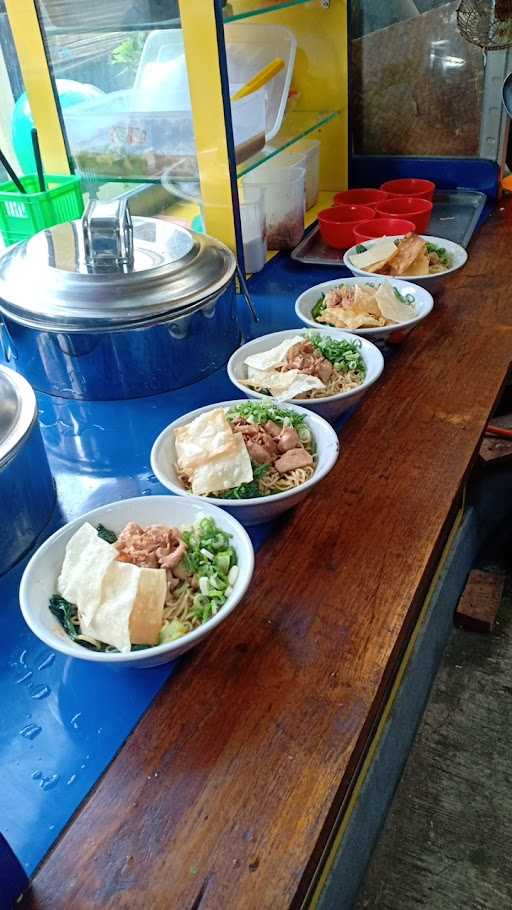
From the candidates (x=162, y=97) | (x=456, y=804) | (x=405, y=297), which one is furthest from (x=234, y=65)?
(x=456, y=804)

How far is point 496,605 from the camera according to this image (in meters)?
1.66

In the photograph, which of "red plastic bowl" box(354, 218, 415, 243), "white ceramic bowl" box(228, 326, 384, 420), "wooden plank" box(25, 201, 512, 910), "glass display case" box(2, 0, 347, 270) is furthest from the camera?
"red plastic bowl" box(354, 218, 415, 243)

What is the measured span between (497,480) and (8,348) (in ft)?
3.79

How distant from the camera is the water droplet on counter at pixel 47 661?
2.51ft

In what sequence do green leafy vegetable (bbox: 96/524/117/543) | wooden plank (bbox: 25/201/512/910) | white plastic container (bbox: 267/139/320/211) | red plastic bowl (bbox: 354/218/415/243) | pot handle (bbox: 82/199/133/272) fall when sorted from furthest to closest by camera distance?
white plastic container (bbox: 267/139/320/211) → red plastic bowl (bbox: 354/218/415/243) → pot handle (bbox: 82/199/133/272) → green leafy vegetable (bbox: 96/524/117/543) → wooden plank (bbox: 25/201/512/910)

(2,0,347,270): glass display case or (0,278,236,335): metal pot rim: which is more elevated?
(2,0,347,270): glass display case

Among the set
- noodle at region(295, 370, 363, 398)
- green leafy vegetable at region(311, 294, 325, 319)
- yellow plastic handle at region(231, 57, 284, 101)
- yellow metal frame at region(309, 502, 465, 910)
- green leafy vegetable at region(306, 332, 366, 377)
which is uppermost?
yellow plastic handle at region(231, 57, 284, 101)

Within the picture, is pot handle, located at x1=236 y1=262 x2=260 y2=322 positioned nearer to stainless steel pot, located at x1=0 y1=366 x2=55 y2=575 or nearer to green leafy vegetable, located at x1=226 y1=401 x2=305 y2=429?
green leafy vegetable, located at x1=226 y1=401 x2=305 y2=429

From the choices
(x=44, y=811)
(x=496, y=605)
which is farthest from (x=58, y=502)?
(x=496, y=605)

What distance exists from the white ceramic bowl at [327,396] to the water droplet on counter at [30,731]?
55 centimetres

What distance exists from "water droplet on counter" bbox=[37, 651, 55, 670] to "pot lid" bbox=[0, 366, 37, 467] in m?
0.23

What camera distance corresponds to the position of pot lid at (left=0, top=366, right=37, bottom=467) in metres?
0.86

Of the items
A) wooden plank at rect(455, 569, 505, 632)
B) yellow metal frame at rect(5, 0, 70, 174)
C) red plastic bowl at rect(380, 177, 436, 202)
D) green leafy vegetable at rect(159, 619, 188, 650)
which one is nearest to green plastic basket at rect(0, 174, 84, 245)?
yellow metal frame at rect(5, 0, 70, 174)

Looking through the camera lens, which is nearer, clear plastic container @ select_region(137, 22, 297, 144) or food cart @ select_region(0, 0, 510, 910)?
food cart @ select_region(0, 0, 510, 910)
